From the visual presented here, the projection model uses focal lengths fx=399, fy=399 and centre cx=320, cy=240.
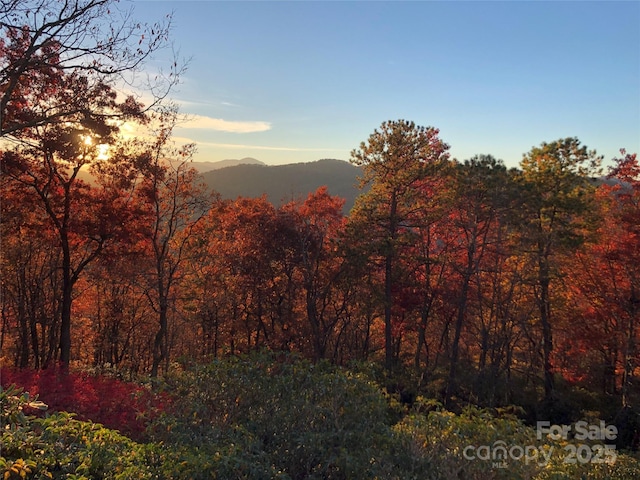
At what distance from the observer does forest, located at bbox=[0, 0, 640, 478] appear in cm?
516

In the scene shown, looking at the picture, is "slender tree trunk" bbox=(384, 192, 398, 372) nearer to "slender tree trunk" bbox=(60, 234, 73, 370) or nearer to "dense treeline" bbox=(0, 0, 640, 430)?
"dense treeline" bbox=(0, 0, 640, 430)

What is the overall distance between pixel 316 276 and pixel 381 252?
3.40m

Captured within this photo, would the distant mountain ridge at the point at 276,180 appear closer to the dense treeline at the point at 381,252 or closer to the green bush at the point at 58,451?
the dense treeline at the point at 381,252

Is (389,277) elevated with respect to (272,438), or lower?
elevated

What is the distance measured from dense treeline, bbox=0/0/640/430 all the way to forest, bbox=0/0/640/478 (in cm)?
8

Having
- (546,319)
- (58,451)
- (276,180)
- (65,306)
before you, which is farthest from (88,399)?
(276,180)

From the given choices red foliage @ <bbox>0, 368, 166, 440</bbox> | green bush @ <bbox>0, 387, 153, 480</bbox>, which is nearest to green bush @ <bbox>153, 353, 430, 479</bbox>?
green bush @ <bbox>0, 387, 153, 480</bbox>

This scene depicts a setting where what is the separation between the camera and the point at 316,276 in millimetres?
17047

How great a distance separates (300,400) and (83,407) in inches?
203

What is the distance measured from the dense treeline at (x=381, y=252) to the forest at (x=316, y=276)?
0.08 metres

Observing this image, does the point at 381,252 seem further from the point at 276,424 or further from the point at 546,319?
the point at 276,424

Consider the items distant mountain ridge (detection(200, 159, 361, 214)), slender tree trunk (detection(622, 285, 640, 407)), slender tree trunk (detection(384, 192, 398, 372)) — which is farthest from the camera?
distant mountain ridge (detection(200, 159, 361, 214))

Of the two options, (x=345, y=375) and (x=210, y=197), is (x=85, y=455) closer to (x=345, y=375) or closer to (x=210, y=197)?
(x=345, y=375)

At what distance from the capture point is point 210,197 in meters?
16.3
